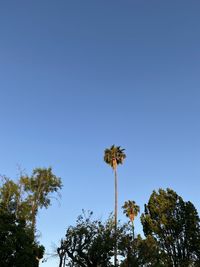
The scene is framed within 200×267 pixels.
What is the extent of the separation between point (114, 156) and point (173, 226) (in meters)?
17.1

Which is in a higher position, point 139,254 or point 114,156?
point 114,156

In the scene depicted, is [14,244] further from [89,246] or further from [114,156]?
[114,156]

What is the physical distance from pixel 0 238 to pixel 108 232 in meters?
12.1

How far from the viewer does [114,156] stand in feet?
207

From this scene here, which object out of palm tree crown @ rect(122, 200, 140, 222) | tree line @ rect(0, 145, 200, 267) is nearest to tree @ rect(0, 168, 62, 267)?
tree line @ rect(0, 145, 200, 267)

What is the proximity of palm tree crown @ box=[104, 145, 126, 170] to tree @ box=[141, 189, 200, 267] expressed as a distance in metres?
9.34

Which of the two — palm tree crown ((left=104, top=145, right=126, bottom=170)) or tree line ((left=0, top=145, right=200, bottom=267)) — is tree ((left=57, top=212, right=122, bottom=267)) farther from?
palm tree crown ((left=104, top=145, right=126, bottom=170))

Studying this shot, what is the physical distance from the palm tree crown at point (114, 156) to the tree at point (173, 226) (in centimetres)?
934

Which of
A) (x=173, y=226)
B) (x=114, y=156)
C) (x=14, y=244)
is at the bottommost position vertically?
(x=14, y=244)

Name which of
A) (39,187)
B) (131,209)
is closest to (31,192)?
(39,187)

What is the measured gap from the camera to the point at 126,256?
40344mm

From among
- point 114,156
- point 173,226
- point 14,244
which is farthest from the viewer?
point 114,156

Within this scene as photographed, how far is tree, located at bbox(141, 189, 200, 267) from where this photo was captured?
48719 mm

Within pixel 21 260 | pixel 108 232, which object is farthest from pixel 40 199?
pixel 21 260
